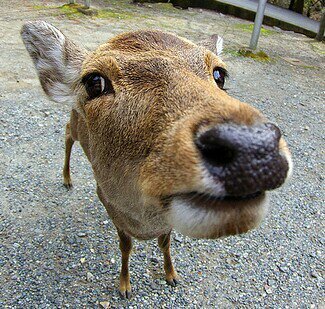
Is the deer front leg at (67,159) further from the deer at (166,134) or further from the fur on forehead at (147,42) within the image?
the fur on forehead at (147,42)

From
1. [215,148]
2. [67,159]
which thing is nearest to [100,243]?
[67,159]

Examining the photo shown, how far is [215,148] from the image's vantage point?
141cm

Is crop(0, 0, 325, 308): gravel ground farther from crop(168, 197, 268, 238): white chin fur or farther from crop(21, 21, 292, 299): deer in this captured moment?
crop(168, 197, 268, 238): white chin fur

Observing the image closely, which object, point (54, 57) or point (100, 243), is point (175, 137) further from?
point (100, 243)

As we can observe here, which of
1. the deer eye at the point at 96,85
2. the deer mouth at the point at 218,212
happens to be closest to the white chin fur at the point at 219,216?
the deer mouth at the point at 218,212

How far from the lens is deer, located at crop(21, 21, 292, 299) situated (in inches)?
56.4

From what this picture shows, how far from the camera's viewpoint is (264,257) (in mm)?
3895

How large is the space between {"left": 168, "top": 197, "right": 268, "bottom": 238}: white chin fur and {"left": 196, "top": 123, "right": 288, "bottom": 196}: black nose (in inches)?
3.6

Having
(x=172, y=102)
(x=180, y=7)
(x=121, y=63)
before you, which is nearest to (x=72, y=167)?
(x=121, y=63)

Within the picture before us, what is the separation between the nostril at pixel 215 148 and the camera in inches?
54.5

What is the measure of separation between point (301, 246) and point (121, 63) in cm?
298

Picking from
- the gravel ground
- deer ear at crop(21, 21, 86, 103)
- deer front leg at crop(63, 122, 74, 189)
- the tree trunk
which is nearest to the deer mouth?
deer ear at crop(21, 21, 86, 103)

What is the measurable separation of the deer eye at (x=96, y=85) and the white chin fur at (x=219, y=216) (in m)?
0.92

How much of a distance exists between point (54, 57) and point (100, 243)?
185 centimetres
